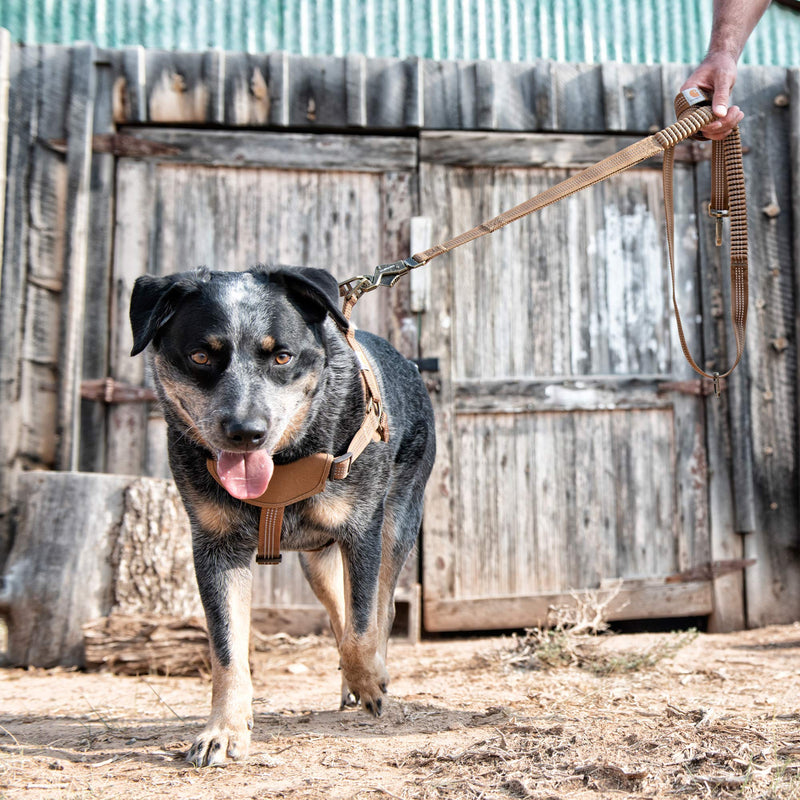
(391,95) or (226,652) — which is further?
(391,95)

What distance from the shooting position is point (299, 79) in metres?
5.46

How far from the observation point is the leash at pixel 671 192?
2941 millimetres

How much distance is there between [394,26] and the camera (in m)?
5.84

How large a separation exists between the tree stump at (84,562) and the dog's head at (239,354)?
2.00m

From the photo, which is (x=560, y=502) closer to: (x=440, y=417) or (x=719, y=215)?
(x=440, y=417)

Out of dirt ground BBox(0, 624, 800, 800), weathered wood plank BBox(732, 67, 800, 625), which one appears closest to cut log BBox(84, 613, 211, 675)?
dirt ground BBox(0, 624, 800, 800)

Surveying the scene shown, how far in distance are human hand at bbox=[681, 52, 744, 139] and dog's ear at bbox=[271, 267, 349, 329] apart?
4.93 ft

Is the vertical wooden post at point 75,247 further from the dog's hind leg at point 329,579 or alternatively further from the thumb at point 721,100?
the thumb at point 721,100

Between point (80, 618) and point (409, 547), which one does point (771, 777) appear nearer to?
point (409, 547)

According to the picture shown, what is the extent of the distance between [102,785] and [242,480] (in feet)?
3.01

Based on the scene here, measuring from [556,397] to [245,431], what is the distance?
3494 millimetres

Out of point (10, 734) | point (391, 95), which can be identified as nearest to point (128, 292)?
point (391, 95)

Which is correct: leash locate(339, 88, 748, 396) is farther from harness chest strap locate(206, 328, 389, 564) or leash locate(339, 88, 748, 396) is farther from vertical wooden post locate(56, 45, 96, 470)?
vertical wooden post locate(56, 45, 96, 470)

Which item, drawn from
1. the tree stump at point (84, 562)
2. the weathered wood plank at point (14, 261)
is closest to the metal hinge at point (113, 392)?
the weathered wood plank at point (14, 261)
